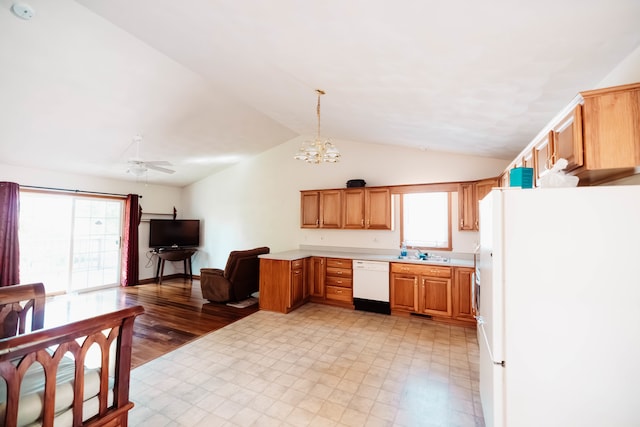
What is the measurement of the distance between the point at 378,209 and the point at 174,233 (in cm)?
530

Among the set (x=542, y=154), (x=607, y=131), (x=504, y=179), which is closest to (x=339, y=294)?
(x=504, y=179)

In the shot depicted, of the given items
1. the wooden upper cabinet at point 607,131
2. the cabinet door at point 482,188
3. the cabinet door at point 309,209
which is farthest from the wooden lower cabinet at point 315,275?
the wooden upper cabinet at point 607,131

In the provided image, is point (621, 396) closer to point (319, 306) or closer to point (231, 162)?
point (319, 306)

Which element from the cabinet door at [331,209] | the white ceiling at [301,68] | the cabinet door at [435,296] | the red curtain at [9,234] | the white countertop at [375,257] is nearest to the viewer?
the white ceiling at [301,68]

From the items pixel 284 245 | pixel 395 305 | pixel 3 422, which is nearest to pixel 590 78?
pixel 395 305

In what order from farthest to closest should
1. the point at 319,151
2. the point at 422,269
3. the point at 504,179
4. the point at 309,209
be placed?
1. the point at 309,209
2. the point at 422,269
3. the point at 504,179
4. the point at 319,151

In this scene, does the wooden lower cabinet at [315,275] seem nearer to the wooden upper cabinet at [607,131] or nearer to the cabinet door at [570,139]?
the cabinet door at [570,139]

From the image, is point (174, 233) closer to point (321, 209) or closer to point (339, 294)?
point (321, 209)

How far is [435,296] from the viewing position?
3896 millimetres

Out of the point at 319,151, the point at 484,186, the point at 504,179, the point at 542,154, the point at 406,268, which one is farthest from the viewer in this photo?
the point at 406,268

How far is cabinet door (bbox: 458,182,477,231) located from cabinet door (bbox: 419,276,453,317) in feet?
3.02

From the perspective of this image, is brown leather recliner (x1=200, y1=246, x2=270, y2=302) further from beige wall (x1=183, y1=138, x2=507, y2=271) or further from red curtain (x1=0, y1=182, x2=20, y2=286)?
red curtain (x1=0, y1=182, x2=20, y2=286)

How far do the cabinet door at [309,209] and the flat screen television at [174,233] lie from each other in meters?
3.45

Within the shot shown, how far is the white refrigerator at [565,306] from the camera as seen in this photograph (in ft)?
4.37
